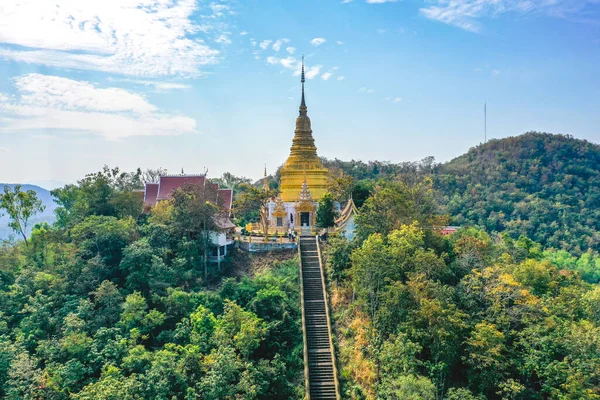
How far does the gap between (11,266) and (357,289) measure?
1892 centimetres

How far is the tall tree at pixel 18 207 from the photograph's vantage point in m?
28.5

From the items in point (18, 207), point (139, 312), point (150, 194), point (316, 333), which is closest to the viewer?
point (316, 333)

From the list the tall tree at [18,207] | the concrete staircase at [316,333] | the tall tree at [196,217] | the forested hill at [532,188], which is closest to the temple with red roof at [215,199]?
the tall tree at [196,217]

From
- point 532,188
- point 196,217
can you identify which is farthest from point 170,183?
point 532,188

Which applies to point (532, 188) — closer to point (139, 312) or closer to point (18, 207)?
point (139, 312)

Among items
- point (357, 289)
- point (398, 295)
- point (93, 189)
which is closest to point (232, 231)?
point (93, 189)

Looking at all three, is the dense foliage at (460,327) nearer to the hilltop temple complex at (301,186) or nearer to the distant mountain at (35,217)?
the hilltop temple complex at (301,186)

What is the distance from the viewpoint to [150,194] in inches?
1362

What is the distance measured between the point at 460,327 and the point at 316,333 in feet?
21.7

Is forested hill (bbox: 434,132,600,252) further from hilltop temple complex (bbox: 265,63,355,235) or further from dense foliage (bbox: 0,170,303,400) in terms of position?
dense foliage (bbox: 0,170,303,400)

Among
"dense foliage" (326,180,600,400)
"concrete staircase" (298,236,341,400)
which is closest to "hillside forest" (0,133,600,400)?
"dense foliage" (326,180,600,400)

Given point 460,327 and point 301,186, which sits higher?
point 301,186

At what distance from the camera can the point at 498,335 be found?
17422mm

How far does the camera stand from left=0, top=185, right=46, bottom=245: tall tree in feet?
93.7
